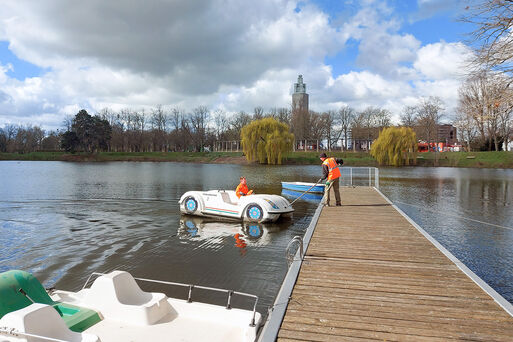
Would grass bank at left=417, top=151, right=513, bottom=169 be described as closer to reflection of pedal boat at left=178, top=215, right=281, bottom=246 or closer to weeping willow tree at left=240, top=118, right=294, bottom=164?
weeping willow tree at left=240, top=118, right=294, bottom=164

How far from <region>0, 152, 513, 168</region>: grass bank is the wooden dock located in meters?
49.4

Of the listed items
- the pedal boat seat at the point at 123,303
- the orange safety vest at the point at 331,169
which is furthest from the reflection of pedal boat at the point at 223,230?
the pedal boat seat at the point at 123,303

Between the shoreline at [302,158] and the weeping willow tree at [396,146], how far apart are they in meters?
2.29

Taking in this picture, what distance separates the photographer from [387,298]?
13.8ft

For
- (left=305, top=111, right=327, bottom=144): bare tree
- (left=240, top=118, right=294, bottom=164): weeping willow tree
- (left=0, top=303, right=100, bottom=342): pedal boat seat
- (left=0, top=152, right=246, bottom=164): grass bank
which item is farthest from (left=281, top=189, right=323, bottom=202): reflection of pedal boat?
(left=305, top=111, right=327, bottom=144): bare tree

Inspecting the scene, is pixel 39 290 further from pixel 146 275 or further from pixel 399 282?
pixel 399 282

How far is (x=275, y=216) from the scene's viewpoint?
37.0ft

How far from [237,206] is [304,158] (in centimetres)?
4699

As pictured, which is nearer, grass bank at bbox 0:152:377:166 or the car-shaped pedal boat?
the car-shaped pedal boat

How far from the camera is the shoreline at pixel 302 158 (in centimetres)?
5112

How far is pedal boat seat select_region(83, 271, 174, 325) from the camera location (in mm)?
3961

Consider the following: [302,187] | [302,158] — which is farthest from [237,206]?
[302,158]

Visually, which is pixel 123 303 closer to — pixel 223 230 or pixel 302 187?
pixel 223 230

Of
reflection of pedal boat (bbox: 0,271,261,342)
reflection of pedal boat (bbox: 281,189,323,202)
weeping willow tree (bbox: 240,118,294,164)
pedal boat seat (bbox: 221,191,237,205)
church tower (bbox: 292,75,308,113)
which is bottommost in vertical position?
reflection of pedal boat (bbox: 281,189,323,202)
